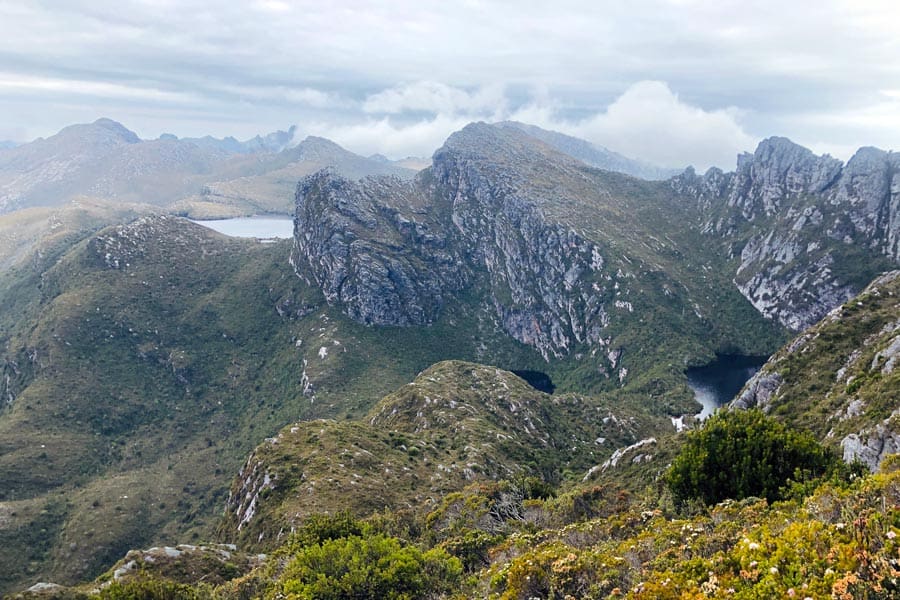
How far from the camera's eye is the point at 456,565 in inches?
1275

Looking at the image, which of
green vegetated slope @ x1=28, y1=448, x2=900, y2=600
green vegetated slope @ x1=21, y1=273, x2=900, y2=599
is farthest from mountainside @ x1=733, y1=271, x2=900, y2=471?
green vegetated slope @ x1=28, y1=448, x2=900, y2=600

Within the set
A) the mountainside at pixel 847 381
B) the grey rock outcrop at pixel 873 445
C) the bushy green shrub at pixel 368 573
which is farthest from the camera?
the mountainside at pixel 847 381

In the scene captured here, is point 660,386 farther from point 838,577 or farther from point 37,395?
point 37,395

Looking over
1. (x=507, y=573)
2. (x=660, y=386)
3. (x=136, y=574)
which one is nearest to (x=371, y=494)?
(x=136, y=574)

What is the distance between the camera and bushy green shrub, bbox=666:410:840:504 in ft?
132

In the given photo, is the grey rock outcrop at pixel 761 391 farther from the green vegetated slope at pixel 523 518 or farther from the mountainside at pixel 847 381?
the green vegetated slope at pixel 523 518

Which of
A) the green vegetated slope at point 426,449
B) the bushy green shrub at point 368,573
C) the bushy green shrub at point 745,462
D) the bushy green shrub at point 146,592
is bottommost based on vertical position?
the green vegetated slope at point 426,449

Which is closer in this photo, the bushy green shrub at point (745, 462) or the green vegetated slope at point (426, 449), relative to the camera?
the bushy green shrub at point (745, 462)

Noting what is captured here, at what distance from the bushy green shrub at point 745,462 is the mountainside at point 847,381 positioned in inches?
193

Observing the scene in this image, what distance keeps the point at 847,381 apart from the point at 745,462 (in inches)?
1714

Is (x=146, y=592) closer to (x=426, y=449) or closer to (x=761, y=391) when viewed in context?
(x=426, y=449)

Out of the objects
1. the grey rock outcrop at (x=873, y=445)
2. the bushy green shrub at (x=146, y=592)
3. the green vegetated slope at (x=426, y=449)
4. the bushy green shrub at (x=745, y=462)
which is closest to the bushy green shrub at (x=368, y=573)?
the bushy green shrub at (x=146, y=592)

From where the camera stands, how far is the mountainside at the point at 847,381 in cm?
4673

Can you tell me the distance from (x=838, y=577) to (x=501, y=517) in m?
36.6
